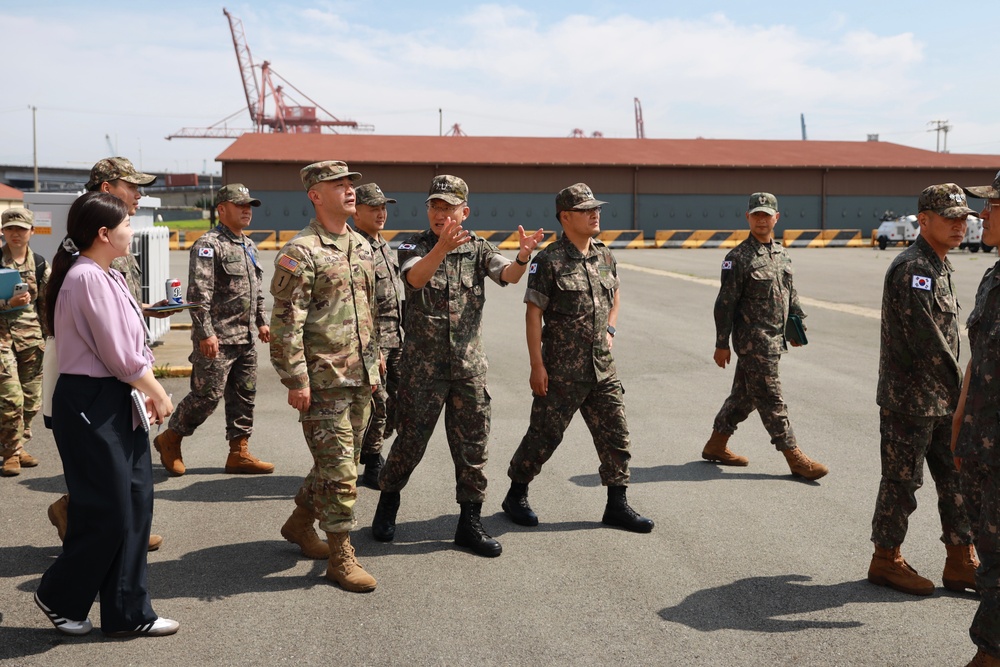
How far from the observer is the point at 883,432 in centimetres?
471

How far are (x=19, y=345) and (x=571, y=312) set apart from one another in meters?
4.38

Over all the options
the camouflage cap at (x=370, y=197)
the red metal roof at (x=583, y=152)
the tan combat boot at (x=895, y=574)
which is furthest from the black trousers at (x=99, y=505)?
the red metal roof at (x=583, y=152)

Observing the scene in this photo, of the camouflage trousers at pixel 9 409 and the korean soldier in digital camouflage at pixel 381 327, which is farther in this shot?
the camouflage trousers at pixel 9 409

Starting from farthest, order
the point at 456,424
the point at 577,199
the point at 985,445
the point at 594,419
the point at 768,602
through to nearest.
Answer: the point at 594,419 < the point at 577,199 < the point at 456,424 < the point at 768,602 < the point at 985,445

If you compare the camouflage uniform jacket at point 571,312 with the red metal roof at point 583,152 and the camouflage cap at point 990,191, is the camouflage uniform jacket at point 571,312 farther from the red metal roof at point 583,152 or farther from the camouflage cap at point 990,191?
the red metal roof at point 583,152

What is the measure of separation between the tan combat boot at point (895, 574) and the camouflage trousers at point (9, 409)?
584cm

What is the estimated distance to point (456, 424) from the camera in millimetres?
5141

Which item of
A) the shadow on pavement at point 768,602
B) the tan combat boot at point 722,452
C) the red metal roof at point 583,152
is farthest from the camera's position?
the red metal roof at point 583,152

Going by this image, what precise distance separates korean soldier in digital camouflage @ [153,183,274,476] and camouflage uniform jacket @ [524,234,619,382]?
2.18 m

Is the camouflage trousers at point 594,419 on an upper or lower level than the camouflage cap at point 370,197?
lower

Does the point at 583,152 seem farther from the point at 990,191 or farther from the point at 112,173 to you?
the point at 990,191

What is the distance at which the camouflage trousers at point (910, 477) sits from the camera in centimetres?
456

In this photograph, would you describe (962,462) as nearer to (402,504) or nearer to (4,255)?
(402,504)

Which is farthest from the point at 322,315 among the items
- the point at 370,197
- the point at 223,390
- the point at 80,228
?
the point at 223,390
